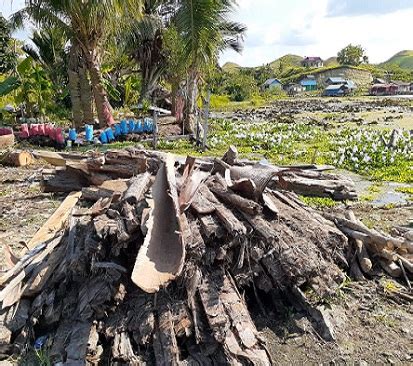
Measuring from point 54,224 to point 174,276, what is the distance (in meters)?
3.69

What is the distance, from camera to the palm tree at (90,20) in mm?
14680

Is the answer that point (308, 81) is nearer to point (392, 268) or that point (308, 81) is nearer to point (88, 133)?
point (88, 133)

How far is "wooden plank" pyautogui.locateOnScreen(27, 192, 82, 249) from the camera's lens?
612 cm

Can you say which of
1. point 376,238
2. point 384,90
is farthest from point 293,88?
point 376,238

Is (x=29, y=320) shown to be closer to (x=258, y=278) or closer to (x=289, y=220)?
(x=258, y=278)

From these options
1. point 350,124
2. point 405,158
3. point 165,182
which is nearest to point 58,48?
point 350,124

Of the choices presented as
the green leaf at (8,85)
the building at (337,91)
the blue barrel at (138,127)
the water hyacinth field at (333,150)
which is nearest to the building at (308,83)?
the building at (337,91)

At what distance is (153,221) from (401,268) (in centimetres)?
330

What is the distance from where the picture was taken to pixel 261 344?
378 centimetres

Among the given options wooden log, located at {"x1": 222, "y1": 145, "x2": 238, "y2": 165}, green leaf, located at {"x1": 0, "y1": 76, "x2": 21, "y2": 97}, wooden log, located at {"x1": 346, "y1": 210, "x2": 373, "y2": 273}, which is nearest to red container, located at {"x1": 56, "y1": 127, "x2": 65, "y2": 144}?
green leaf, located at {"x1": 0, "y1": 76, "x2": 21, "y2": 97}

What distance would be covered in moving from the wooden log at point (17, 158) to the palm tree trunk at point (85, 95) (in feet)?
21.6

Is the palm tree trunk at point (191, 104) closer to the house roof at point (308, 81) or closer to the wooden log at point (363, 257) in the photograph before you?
the wooden log at point (363, 257)

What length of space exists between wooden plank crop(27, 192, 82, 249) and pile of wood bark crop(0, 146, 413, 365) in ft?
3.17

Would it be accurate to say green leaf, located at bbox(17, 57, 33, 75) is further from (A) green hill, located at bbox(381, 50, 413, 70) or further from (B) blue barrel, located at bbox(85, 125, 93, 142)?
(A) green hill, located at bbox(381, 50, 413, 70)
